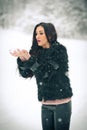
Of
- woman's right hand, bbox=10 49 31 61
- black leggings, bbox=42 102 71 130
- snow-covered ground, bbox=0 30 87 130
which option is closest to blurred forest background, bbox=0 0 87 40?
snow-covered ground, bbox=0 30 87 130

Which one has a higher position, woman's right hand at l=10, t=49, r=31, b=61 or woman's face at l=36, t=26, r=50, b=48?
woman's face at l=36, t=26, r=50, b=48

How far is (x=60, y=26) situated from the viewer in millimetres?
1929

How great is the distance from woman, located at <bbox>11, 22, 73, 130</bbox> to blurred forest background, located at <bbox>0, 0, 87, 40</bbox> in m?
0.10

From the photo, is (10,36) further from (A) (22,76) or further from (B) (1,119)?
(B) (1,119)

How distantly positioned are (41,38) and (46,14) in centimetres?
18

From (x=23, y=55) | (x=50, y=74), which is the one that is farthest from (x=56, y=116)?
(x=23, y=55)

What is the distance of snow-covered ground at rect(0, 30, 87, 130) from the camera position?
193 centimetres

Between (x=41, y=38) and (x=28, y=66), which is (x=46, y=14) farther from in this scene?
(x=28, y=66)

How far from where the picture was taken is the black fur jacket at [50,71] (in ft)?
5.84

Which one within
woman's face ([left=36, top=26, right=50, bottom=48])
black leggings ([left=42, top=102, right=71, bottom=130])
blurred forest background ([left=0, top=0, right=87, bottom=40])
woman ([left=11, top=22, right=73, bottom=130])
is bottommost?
black leggings ([left=42, top=102, right=71, bottom=130])

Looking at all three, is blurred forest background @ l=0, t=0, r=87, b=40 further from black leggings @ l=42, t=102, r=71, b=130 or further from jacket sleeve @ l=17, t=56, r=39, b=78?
black leggings @ l=42, t=102, r=71, b=130

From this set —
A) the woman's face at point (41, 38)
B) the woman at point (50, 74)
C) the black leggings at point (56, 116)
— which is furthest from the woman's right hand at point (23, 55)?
the black leggings at point (56, 116)

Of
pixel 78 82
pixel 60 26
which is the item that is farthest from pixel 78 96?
pixel 60 26

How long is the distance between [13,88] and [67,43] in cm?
45
